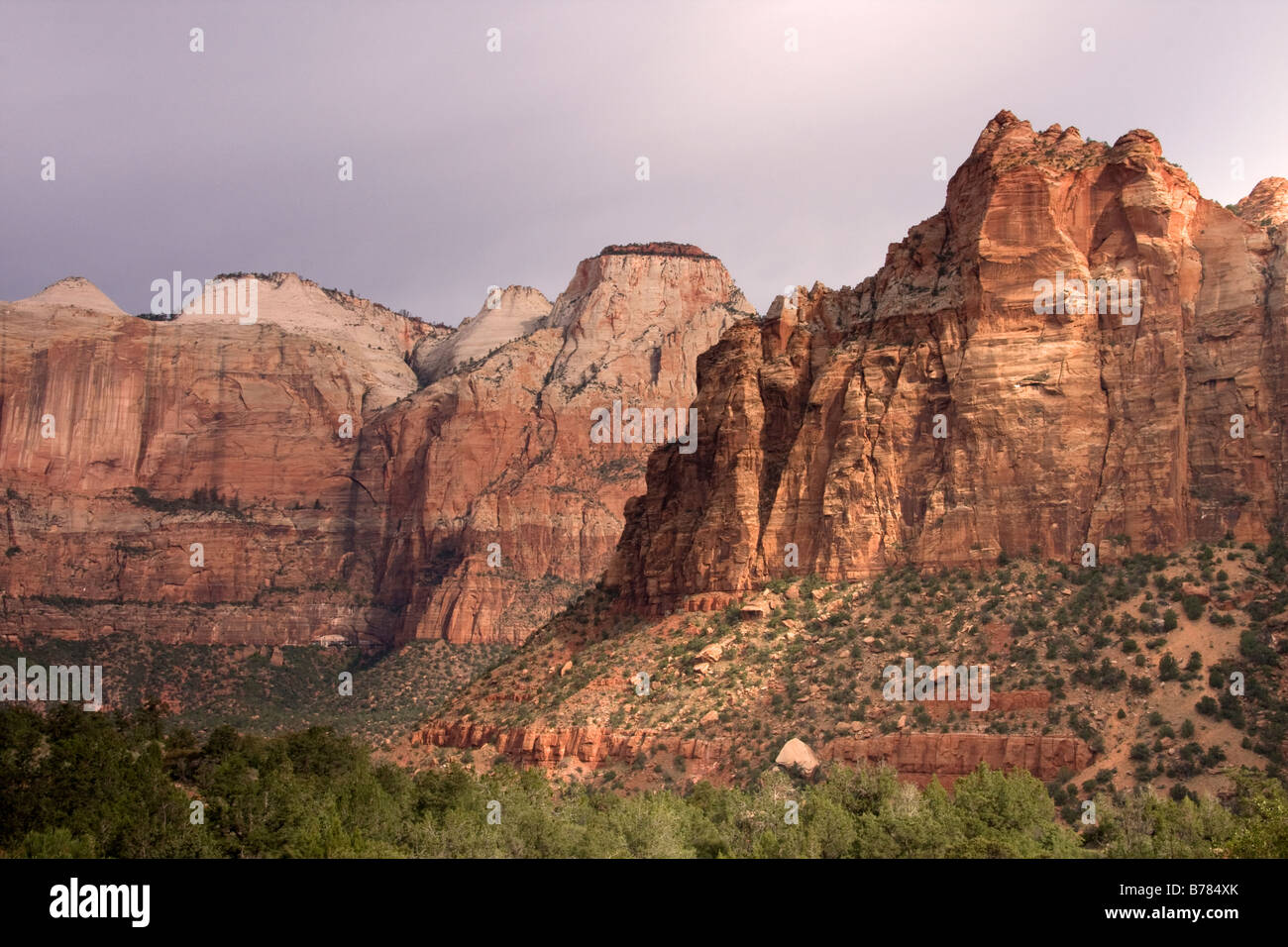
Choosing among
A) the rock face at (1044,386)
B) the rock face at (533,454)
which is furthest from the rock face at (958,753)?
the rock face at (533,454)

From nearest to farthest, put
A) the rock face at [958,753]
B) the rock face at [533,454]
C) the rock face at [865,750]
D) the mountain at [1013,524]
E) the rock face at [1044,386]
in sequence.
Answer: the rock face at [958,753], the rock face at [865,750], the mountain at [1013,524], the rock face at [1044,386], the rock face at [533,454]

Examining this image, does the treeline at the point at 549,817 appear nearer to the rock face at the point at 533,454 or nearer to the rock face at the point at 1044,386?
the rock face at the point at 1044,386

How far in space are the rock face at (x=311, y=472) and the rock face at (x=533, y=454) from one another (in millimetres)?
293

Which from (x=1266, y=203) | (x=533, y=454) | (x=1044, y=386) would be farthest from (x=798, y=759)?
(x=533, y=454)

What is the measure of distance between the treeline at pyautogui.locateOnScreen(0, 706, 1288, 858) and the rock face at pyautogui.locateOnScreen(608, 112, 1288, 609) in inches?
752

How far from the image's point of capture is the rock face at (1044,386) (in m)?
72.2

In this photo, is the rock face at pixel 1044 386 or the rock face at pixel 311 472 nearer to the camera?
the rock face at pixel 1044 386

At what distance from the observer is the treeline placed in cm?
4875

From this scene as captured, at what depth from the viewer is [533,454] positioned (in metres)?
175

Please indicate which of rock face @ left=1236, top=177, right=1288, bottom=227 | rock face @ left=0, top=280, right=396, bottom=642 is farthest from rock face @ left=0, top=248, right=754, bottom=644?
rock face @ left=1236, top=177, right=1288, bottom=227

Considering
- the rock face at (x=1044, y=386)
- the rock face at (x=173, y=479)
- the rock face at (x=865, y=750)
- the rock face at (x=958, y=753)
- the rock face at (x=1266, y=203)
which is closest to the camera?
the rock face at (x=958, y=753)
